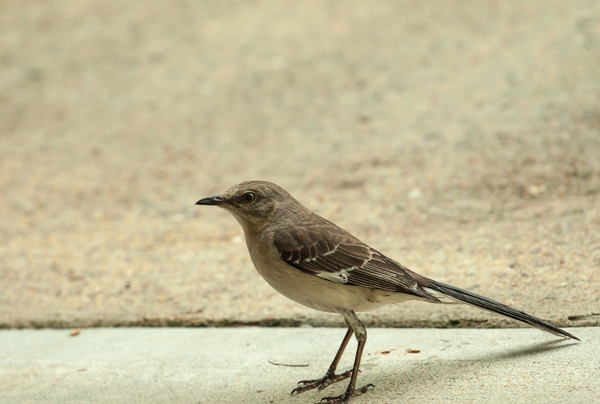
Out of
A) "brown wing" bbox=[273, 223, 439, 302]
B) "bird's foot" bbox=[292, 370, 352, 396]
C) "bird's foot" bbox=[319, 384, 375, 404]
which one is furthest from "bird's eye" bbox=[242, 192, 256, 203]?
"bird's foot" bbox=[319, 384, 375, 404]

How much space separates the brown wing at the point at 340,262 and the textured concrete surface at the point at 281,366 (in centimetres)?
52

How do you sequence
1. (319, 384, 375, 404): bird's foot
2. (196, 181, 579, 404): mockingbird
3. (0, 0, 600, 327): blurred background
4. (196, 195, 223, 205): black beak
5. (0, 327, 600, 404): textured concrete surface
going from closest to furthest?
(0, 327, 600, 404): textured concrete surface < (319, 384, 375, 404): bird's foot < (196, 181, 579, 404): mockingbird < (196, 195, 223, 205): black beak < (0, 0, 600, 327): blurred background

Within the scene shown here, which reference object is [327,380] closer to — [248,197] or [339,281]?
[339,281]

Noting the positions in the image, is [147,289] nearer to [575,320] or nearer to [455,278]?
[455,278]

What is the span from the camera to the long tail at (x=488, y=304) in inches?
151

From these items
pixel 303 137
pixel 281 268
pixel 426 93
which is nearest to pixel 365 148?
pixel 303 137

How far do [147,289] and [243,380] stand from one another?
1.99 m

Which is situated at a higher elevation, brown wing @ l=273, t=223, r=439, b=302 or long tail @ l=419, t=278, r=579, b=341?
brown wing @ l=273, t=223, r=439, b=302

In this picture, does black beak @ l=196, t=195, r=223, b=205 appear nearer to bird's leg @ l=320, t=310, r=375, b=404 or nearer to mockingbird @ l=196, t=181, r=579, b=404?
mockingbird @ l=196, t=181, r=579, b=404

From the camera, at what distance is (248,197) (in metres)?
4.31

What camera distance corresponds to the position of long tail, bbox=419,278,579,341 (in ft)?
12.6

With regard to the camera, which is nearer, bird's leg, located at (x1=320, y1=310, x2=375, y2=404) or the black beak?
bird's leg, located at (x1=320, y1=310, x2=375, y2=404)

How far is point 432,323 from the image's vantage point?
462 cm

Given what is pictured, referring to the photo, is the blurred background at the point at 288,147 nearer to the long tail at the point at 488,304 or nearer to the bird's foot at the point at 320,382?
the long tail at the point at 488,304
